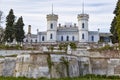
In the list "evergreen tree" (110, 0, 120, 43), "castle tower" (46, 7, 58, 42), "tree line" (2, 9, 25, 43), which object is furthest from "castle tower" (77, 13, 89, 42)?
"evergreen tree" (110, 0, 120, 43)

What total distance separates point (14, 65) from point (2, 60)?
1.34 meters

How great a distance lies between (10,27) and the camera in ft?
289

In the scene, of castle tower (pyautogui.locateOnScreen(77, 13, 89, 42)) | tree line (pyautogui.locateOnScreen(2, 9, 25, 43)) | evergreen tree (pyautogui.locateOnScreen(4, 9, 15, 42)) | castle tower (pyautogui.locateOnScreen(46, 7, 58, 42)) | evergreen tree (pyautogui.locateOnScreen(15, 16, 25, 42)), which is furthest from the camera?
castle tower (pyautogui.locateOnScreen(46, 7, 58, 42))

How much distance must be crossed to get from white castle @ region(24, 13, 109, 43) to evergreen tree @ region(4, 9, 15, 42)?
4035cm

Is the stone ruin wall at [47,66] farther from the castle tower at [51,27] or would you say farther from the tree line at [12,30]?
the castle tower at [51,27]

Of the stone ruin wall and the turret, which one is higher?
the turret

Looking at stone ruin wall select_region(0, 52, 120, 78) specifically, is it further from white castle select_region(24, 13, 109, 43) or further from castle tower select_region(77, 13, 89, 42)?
castle tower select_region(77, 13, 89, 42)

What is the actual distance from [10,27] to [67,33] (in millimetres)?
49465

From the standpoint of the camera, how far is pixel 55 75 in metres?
29.5

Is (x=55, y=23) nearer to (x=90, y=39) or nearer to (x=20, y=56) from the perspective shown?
(x=90, y=39)

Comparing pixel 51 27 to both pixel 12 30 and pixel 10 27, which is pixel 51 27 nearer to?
pixel 12 30

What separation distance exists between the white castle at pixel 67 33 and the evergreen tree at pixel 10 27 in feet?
132

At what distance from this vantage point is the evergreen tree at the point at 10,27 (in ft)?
288

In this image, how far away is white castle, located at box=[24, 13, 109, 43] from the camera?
130 meters
